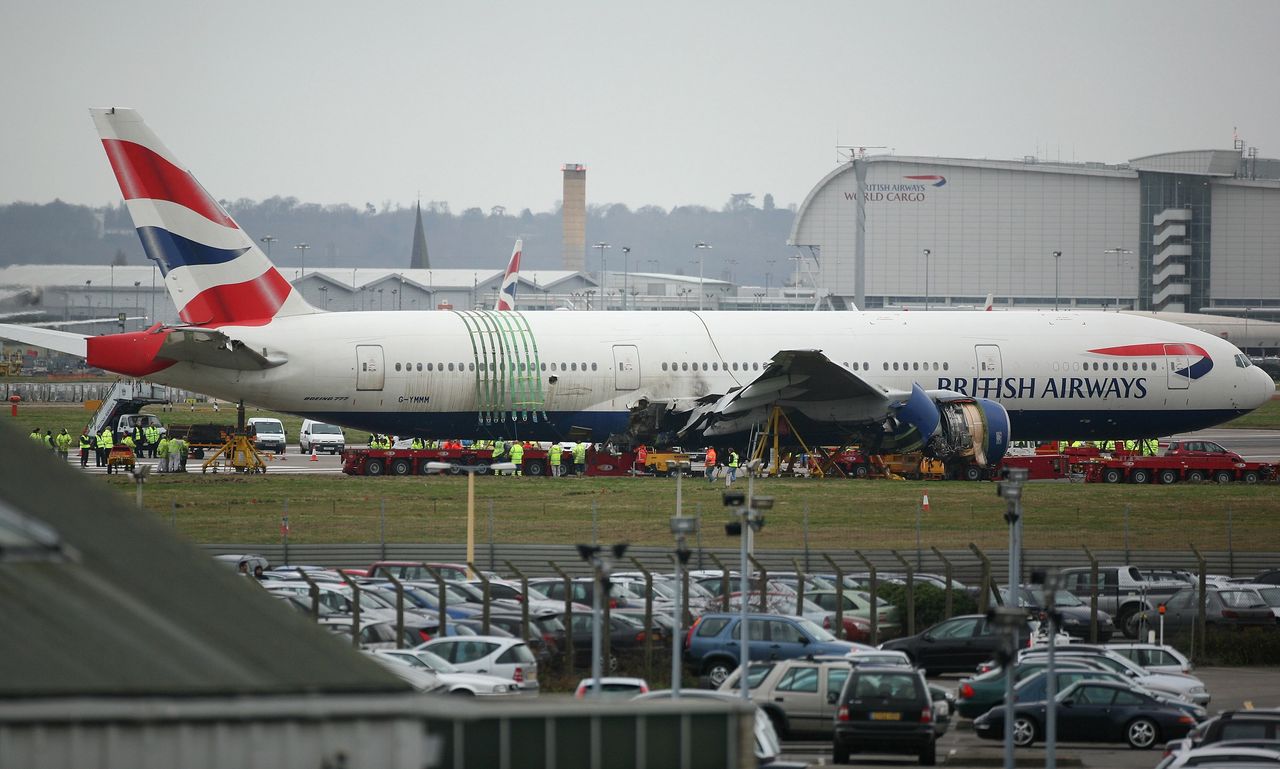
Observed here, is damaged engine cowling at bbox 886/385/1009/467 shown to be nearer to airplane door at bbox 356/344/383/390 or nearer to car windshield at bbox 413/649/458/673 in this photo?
airplane door at bbox 356/344/383/390

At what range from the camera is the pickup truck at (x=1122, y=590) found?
2811cm

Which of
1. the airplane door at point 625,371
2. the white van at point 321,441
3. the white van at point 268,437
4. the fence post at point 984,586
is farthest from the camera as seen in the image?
the white van at point 321,441

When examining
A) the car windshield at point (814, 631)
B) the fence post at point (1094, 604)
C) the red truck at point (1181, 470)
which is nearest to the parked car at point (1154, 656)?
the fence post at point (1094, 604)

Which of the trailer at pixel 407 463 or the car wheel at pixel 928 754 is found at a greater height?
the trailer at pixel 407 463

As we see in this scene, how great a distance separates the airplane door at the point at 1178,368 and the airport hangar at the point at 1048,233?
110791mm

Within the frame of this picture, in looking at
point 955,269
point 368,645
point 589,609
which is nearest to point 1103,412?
point 589,609

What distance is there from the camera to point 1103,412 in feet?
159

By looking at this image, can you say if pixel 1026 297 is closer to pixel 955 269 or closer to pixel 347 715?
pixel 955 269

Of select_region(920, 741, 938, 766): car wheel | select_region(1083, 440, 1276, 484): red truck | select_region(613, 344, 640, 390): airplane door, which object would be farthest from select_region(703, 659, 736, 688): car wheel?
select_region(1083, 440, 1276, 484): red truck

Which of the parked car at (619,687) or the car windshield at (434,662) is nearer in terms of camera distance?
the parked car at (619,687)

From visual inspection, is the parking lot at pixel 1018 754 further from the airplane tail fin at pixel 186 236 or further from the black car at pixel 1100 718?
the airplane tail fin at pixel 186 236

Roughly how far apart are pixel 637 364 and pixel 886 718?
2694cm

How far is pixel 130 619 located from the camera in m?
9.30

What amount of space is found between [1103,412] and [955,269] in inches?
4830
